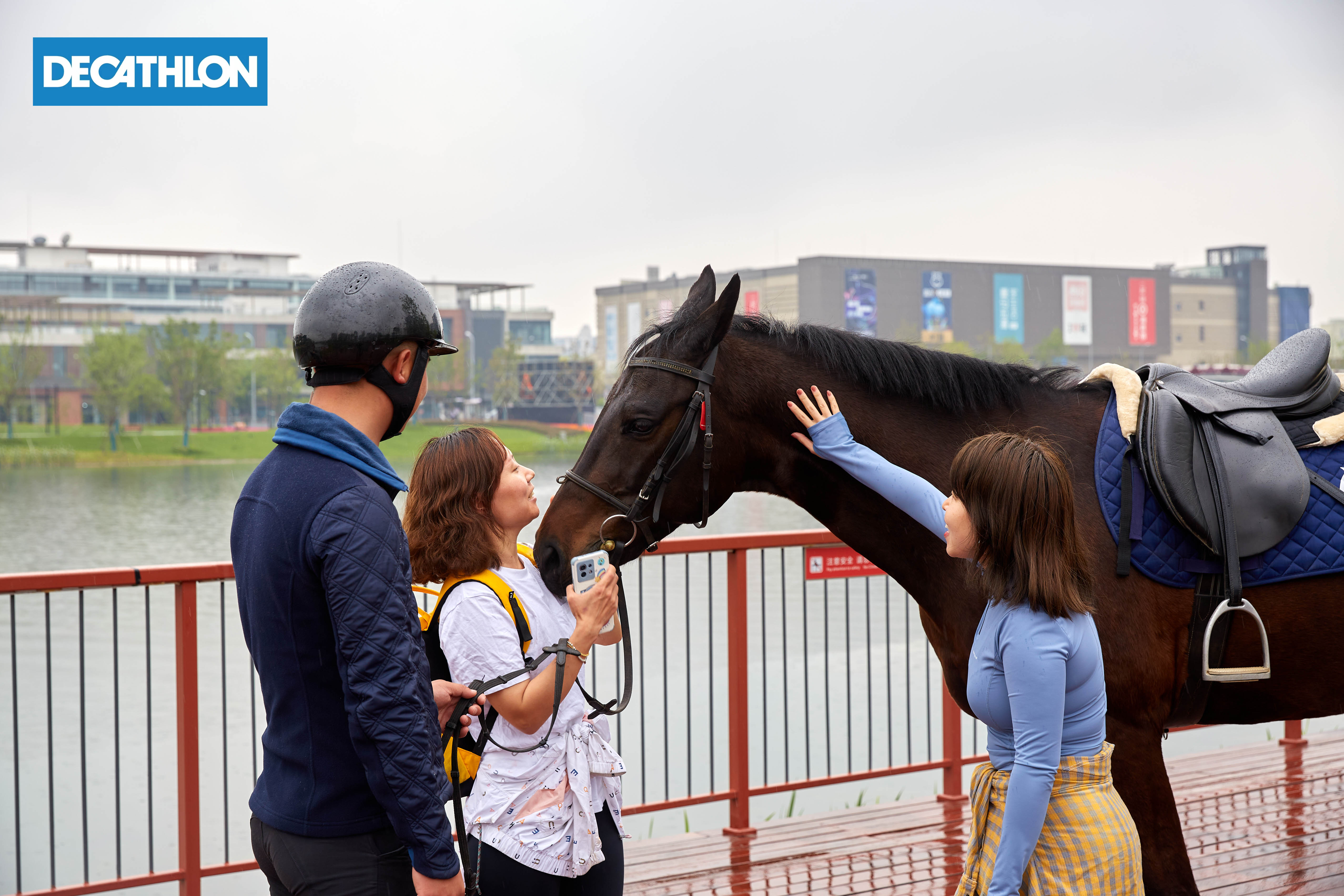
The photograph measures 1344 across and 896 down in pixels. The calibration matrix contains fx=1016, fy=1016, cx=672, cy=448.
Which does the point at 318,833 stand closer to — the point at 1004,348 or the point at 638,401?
the point at 638,401

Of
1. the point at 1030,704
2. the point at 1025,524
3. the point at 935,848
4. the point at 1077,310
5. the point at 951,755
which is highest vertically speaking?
the point at 1077,310

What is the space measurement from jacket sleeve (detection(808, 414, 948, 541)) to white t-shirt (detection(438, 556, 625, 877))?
2.58 ft

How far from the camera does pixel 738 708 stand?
3.96 m

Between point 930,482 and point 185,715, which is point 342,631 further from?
point 185,715

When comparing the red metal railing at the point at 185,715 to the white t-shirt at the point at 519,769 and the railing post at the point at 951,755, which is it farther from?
the railing post at the point at 951,755

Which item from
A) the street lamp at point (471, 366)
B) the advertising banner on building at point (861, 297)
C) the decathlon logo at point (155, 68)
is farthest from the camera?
the advertising banner on building at point (861, 297)

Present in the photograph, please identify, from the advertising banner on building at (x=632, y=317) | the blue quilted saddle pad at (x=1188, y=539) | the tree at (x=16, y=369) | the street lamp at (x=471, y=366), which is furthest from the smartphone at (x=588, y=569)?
the advertising banner on building at (x=632, y=317)

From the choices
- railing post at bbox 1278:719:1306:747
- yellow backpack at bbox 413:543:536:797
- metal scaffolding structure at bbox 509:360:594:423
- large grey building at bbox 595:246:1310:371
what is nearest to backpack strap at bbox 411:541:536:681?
yellow backpack at bbox 413:543:536:797

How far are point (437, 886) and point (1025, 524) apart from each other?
1.05m

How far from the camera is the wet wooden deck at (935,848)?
3.40 metres

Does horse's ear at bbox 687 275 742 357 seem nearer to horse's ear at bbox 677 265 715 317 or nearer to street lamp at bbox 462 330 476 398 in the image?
horse's ear at bbox 677 265 715 317

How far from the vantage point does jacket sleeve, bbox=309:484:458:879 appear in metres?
1.33

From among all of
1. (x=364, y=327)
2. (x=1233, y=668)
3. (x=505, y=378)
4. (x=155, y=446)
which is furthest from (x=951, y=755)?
(x=505, y=378)

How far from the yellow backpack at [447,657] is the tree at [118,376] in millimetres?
45734
